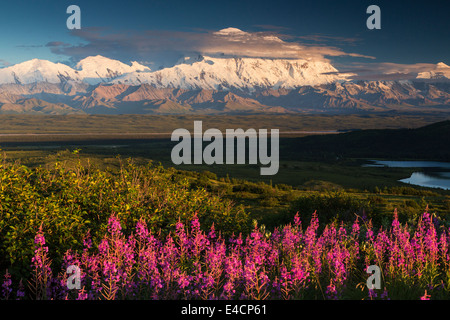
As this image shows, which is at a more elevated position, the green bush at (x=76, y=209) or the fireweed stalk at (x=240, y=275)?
the green bush at (x=76, y=209)

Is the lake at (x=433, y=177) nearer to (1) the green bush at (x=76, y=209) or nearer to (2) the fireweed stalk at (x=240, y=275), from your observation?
(1) the green bush at (x=76, y=209)

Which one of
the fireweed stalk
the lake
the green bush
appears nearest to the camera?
the fireweed stalk

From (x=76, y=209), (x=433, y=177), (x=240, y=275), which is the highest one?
(x=76, y=209)

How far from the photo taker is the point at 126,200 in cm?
1088

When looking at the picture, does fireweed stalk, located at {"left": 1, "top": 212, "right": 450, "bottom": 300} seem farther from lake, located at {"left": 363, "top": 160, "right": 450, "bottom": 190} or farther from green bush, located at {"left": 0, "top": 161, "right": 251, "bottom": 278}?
lake, located at {"left": 363, "top": 160, "right": 450, "bottom": 190}

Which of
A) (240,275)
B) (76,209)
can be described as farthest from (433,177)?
(240,275)

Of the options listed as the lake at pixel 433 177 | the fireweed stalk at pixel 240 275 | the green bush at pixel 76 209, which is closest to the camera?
the fireweed stalk at pixel 240 275

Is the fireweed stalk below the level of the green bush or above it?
below

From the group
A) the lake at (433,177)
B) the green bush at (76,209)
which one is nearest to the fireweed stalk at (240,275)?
the green bush at (76,209)

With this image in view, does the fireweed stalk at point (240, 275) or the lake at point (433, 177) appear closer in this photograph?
the fireweed stalk at point (240, 275)

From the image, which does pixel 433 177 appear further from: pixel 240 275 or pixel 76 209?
pixel 240 275

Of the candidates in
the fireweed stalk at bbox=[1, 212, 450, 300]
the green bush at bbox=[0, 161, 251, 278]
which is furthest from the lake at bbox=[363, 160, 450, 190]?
the fireweed stalk at bbox=[1, 212, 450, 300]

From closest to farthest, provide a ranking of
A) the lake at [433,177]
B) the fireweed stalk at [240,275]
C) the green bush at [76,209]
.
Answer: the fireweed stalk at [240,275] → the green bush at [76,209] → the lake at [433,177]
